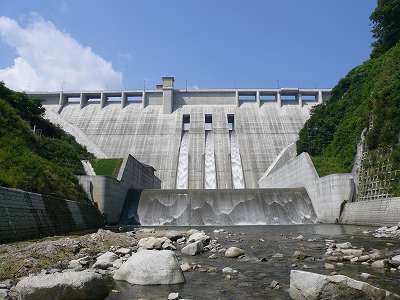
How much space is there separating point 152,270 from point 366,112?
2427 centimetres

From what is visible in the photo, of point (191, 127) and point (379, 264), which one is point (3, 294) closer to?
point (379, 264)

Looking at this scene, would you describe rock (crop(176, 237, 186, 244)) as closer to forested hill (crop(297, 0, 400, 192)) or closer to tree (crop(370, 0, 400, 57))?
forested hill (crop(297, 0, 400, 192))

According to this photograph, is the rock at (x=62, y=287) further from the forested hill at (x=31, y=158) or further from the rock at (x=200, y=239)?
the forested hill at (x=31, y=158)

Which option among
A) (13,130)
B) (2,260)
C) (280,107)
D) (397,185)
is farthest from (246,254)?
(280,107)

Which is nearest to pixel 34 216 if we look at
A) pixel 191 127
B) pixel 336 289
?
pixel 336 289

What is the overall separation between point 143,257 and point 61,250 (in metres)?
4.85

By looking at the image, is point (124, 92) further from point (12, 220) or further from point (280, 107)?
point (12, 220)

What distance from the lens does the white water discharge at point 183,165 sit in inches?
1825

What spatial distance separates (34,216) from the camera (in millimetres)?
15078

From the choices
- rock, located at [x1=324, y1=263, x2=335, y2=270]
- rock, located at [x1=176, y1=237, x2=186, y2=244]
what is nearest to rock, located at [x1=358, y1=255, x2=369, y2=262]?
rock, located at [x1=324, y1=263, x2=335, y2=270]

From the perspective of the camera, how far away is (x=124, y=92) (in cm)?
6153

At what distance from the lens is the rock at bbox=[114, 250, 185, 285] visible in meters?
7.20

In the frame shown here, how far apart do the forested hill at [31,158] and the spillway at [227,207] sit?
6.51m

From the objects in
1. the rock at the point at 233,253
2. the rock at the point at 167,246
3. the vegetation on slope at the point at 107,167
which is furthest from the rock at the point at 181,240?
the vegetation on slope at the point at 107,167
